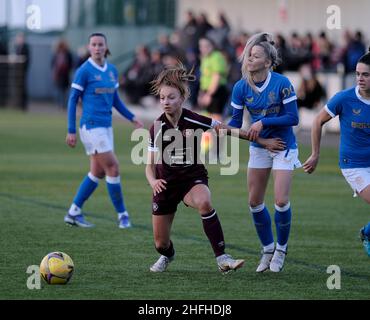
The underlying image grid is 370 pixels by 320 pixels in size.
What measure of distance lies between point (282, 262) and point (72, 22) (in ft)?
121

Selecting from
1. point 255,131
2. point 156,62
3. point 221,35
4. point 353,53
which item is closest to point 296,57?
point 353,53

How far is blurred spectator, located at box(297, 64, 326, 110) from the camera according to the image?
2527cm

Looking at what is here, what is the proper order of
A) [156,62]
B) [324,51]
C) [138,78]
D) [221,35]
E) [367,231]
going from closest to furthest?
[367,231] < [324,51] < [221,35] < [156,62] < [138,78]

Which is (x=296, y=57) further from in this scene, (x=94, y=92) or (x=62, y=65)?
(x=94, y=92)

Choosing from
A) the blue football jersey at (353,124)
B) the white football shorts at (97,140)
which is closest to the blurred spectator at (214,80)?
the white football shorts at (97,140)

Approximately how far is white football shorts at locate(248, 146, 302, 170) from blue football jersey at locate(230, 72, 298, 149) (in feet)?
0.22

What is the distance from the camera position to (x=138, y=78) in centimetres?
3509

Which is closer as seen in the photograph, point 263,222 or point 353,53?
point 263,222

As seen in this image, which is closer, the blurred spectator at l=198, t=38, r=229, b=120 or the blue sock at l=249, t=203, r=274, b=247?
the blue sock at l=249, t=203, r=274, b=247

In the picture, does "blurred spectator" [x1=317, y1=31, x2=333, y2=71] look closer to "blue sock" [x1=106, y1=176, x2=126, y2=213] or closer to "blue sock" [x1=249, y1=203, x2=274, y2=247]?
"blue sock" [x1=106, y1=176, x2=126, y2=213]

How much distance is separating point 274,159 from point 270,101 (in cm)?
52

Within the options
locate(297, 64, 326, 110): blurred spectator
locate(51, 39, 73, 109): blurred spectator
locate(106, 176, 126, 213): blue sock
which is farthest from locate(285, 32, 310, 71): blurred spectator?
locate(106, 176, 126, 213): blue sock
